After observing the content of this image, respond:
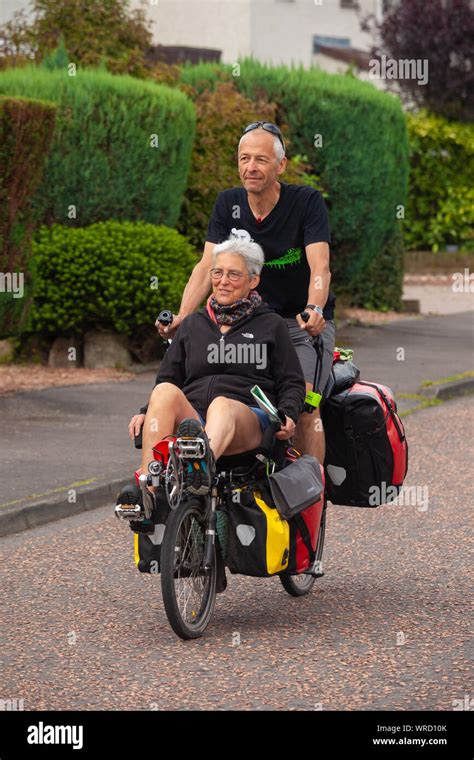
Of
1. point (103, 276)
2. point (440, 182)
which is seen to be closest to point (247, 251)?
point (103, 276)

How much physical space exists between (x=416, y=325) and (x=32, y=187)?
28.7 feet

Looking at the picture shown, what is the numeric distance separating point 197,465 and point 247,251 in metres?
1.01

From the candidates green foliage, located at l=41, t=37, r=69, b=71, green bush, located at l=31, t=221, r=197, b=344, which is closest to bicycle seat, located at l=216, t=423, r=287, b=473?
green bush, located at l=31, t=221, r=197, b=344

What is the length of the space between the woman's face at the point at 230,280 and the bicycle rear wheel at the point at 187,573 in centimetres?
88

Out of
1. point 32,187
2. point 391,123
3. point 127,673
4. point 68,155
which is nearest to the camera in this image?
point 127,673

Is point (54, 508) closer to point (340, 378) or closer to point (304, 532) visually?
point (340, 378)

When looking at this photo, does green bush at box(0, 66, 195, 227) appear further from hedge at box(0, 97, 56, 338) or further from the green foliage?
hedge at box(0, 97, 56, 338)

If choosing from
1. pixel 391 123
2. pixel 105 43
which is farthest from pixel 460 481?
pixel 391 123

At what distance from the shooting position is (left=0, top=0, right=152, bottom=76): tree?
17.8 m

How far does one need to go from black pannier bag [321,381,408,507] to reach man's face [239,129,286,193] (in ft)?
3.28

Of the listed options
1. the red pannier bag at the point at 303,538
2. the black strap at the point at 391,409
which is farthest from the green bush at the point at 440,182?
the red pannier bag at the point at 303,538

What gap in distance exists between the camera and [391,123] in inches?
796
